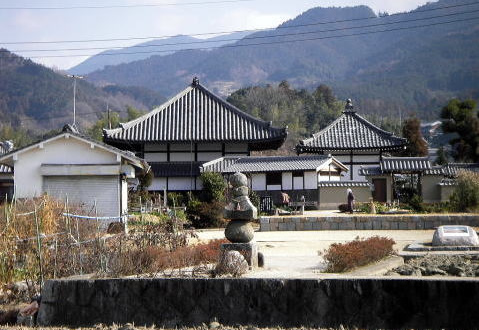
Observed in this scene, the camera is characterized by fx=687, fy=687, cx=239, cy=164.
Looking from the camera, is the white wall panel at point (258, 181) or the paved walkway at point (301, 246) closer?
the paved walkway at point (301, 246)

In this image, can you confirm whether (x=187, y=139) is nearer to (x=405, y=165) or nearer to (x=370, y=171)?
(x=370, y=171)

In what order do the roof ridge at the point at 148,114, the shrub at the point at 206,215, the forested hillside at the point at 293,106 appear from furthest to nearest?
the forested hillside at the point at 293,106 → the roof ridge at the point at 148,114 → the shrub at the point at 206,215

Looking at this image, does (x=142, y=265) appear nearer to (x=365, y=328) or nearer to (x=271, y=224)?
(x=365, y=328)

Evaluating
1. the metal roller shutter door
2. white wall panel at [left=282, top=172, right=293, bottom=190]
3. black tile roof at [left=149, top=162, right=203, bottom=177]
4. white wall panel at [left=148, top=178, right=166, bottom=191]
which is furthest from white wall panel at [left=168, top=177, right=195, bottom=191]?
the metal roller shutter door

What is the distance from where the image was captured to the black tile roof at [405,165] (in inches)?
1654

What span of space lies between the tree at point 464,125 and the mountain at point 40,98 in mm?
92696

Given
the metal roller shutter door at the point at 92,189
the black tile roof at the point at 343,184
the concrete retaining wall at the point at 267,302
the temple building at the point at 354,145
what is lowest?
the concrete retaining wall at the point at 267,302

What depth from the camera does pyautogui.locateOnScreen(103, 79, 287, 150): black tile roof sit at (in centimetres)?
4091

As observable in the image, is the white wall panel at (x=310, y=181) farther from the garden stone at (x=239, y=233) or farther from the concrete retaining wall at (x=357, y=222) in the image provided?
the garden stone at (x=239, y=233)

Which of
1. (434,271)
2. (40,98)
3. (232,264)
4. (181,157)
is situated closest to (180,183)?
(181,157)

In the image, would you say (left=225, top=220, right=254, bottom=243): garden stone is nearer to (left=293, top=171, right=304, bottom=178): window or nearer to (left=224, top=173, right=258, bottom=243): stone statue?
(left=224, top=173, right=258, bottom=243): stone statue

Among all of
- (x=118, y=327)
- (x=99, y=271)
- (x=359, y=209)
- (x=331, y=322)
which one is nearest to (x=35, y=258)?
(x=99, y=271)

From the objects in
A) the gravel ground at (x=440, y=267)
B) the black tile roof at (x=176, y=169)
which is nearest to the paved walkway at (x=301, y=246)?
the gravel ground at (x=440, y=267)

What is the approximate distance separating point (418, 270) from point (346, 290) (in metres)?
2.65
